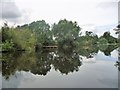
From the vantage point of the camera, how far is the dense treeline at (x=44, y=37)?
63.3 feet

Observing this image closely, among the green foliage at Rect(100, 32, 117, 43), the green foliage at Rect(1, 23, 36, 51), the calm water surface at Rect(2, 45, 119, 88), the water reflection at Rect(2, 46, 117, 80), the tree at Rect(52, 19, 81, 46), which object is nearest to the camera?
the calm water surface at Rect(2, 45, 119, 88)

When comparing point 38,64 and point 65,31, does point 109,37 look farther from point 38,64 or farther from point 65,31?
point 38,64

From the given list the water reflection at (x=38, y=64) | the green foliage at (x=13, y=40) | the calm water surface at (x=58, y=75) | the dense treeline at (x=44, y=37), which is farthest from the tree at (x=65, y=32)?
the calm water surface at (x=58, y=75)

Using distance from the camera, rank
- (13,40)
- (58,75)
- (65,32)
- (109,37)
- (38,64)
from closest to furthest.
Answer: (58,75), (38,64), (13,40), (65,32), (109,37)

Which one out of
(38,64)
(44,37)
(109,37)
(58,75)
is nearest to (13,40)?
(38,64)

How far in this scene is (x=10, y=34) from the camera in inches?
755

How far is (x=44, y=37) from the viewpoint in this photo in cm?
3312

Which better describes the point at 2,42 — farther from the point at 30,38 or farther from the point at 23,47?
the point at 30,38

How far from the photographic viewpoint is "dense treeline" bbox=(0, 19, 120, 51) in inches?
760

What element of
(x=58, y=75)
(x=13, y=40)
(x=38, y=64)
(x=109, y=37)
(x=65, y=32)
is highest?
(x=65, y=32)

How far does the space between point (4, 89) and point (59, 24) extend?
31217 millimetres

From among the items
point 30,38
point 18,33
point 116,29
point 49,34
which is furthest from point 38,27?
point 18,33

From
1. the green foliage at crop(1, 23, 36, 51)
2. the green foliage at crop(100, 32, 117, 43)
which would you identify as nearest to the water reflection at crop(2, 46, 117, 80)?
the green foliage at crop(1, 23, 36, 51)

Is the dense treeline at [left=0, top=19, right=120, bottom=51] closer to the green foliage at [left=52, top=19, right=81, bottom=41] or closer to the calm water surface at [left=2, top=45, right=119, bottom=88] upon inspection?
the green foliage at [left=52, top=19, right=81, bottom=41]
